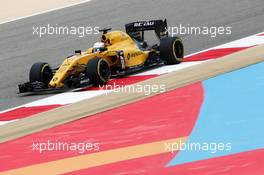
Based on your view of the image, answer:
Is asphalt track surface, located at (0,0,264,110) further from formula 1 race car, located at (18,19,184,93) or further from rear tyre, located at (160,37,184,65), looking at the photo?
rear tyre, located at (160,37,184,65)

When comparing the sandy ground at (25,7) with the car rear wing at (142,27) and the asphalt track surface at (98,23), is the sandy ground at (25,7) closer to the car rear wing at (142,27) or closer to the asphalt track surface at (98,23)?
the asphalt track surface at (98,23)

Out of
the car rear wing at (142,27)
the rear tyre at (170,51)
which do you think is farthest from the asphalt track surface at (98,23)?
the rear tyre at (170,51)

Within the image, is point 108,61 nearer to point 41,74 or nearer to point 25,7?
point 41,74

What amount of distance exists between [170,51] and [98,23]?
6318 mm

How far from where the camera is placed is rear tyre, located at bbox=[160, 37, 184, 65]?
10.5 metres

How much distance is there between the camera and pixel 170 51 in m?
10.5

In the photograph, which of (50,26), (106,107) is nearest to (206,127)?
(106,107)

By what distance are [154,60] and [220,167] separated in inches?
214

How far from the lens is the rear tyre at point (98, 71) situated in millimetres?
9562

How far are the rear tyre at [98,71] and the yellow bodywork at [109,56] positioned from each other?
34 centimetres

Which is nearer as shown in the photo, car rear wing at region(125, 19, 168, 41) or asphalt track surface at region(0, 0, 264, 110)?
car rear wing at region(125, 19, 168, 41)

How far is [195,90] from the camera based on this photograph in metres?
8.28

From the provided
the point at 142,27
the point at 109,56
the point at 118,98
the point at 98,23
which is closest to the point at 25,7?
the point at 98,23

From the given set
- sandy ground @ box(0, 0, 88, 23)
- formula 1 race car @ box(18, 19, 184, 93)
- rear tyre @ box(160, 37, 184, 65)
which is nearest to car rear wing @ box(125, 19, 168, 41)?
formula 1 race car @ box(18, 19, 184, 93)
